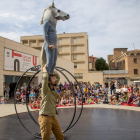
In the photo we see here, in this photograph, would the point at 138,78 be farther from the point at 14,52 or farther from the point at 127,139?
the point at 127,139

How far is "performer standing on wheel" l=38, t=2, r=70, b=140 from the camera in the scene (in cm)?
263

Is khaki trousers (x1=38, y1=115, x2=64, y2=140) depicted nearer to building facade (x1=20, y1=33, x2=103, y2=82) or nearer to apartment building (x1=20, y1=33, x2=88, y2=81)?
building facade (x1=20, y1=33, x2=103, y2=82)

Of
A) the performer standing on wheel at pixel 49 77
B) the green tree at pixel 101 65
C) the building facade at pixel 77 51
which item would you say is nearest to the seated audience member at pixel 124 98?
the performer standing on wheel at pixel 49 77

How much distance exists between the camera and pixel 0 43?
38.9ft

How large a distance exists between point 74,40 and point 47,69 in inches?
1307

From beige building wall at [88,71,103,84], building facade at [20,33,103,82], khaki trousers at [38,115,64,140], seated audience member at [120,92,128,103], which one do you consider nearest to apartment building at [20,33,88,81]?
building facade at [20,33,103,82]

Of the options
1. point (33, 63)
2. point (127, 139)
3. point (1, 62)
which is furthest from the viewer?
point (33, 63)

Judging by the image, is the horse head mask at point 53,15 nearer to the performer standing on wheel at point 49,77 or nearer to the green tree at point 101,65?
the performer standing on wheel at point 49,77

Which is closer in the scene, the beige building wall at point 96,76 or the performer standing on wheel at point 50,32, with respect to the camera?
the performer standing on wheel at point 50,32

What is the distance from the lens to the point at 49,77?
9.41 feet

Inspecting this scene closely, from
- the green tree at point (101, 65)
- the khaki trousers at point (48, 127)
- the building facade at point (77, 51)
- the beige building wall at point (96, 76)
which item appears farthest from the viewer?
the green tree at point (101, 65)

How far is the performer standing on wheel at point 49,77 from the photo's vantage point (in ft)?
8.63

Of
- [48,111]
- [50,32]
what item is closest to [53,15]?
[50,32]

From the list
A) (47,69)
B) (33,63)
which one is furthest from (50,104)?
(33,63)
